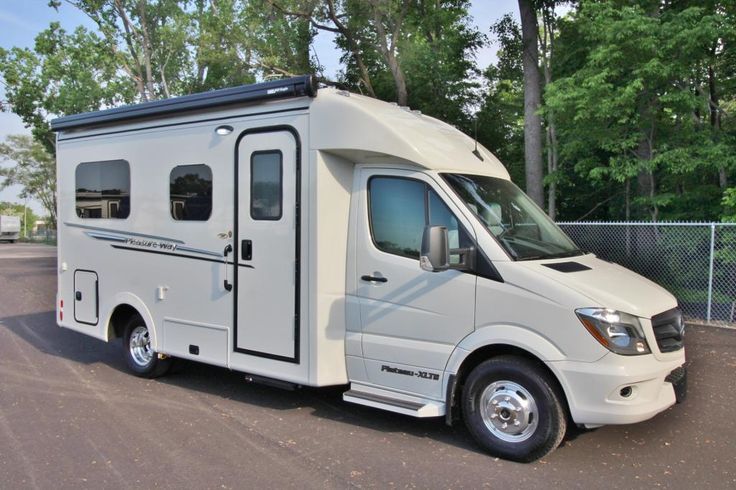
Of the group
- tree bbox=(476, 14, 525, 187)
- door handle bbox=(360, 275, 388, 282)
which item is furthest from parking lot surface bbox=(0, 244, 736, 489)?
tree bbox=(476, 14, 525, 187)

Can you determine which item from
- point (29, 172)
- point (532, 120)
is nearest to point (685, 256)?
point (532, 120)

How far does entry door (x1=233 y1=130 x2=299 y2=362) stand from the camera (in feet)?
17.6

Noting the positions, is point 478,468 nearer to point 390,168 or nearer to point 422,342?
point 422,342

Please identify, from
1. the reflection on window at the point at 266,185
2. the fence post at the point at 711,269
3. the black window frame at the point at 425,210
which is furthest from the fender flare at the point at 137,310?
the fence post at the point at 711,269

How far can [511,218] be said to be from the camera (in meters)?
5.06

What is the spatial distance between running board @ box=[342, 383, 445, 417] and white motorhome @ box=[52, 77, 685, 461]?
17mm

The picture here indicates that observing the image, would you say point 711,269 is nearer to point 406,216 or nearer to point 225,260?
point 406,216

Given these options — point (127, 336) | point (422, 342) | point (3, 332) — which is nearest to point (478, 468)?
point (422, 342)

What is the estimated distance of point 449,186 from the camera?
4820 mm

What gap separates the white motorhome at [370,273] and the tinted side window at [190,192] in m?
0.02

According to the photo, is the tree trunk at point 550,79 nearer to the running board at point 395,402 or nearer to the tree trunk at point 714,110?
the tree trunk at point 714,110

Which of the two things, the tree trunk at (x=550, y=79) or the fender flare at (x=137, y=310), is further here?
the tree trunk at (x=550, y=79)

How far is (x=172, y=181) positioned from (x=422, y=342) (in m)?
3.26

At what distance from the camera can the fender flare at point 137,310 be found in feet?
21.5
